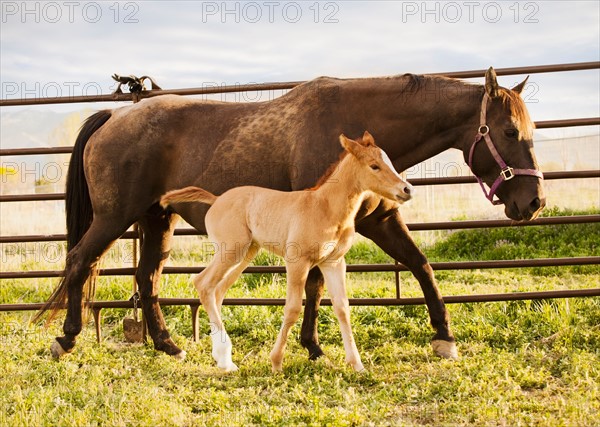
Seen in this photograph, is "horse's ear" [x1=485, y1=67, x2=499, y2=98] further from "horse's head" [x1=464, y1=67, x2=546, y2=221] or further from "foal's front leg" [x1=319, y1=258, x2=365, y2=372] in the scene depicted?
"foal's front leg" [x1=319, y1=258, x2=365, y2=372]

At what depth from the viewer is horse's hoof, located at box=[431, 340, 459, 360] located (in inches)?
190

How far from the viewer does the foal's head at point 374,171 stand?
4039 mm

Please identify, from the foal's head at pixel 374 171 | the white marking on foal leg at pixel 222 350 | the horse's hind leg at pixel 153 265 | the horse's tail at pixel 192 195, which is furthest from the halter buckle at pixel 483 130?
the horse's hind leg at pixel 153 265

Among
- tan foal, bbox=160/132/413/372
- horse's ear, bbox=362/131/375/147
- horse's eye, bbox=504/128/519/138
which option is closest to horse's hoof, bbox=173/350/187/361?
tan foal, bbox=160/132/413/372

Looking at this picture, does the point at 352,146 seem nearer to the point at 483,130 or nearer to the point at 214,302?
the point at 483,130

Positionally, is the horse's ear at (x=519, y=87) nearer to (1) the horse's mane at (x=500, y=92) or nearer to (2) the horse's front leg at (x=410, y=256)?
(1) the horse's mane at (x=500, y=92)

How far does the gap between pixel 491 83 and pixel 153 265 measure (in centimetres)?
295

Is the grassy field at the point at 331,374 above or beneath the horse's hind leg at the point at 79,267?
beneath

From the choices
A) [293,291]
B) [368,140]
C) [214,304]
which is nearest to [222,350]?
[214,304]

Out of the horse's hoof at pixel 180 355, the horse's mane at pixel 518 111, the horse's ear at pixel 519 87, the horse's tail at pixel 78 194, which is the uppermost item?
the horse's ear at pixel 519 87

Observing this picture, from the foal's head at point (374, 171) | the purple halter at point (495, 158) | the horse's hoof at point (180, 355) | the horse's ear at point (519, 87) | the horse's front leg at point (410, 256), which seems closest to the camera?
the foal's head at point (374, 171)

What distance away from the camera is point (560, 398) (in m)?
3.85

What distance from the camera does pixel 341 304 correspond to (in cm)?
434

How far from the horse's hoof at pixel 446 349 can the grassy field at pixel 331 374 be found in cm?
7
